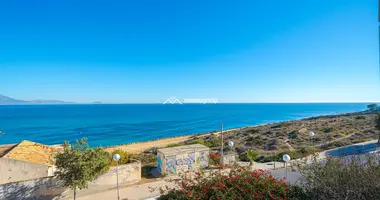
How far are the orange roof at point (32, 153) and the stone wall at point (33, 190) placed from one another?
1.11 metres

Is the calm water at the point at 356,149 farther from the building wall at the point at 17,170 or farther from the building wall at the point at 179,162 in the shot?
the building wall at the point at 17,170

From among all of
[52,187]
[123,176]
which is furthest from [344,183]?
[52,187]

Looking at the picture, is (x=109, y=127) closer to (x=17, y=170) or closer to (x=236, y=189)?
(x=17, y=170)

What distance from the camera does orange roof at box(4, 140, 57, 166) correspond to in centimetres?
1131

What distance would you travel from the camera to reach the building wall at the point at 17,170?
34.3 ft

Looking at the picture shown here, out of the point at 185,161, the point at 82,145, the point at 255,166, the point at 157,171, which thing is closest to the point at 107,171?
the point at 82,145

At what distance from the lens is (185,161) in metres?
13.8

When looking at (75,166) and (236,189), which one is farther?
(75,166)

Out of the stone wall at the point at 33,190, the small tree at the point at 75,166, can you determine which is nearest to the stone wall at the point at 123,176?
the small tree at the point at 75,166

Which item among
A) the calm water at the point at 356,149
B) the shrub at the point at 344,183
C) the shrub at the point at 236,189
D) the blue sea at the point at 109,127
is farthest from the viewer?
the blue sea at the point at 109,127

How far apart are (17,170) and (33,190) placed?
6.93ft

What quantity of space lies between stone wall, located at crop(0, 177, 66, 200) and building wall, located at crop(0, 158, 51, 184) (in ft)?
Result: 5.33

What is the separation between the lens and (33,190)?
31.5ft

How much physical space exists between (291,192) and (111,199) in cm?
853
